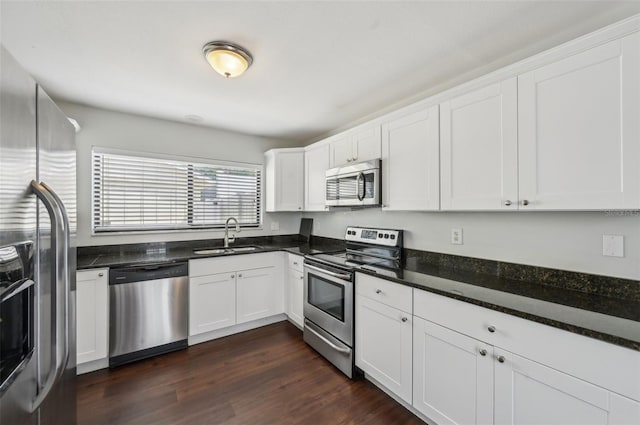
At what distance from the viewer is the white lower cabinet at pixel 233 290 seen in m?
2.74

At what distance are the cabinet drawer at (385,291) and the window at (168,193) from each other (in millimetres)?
2116

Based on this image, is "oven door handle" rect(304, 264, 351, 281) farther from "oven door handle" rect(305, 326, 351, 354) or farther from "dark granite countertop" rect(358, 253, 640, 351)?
"oven door handle" rect(305, 326, 351, 354)

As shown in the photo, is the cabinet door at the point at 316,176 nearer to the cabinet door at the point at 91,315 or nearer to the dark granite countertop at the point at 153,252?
the dark granite countertop at the point at 153,252

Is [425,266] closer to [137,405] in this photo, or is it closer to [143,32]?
[137,405]

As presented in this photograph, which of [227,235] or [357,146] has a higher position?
[357,146]

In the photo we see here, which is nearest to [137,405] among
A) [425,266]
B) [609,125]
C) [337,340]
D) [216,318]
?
[216,318]

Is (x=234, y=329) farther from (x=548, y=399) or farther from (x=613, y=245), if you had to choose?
(x=613, y=245)

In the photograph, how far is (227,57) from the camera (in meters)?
1.72

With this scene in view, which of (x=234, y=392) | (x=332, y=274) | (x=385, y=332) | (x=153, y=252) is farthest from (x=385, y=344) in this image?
(x=153, y=252)

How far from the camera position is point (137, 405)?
6.27 feet

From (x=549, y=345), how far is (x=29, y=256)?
6.58ft

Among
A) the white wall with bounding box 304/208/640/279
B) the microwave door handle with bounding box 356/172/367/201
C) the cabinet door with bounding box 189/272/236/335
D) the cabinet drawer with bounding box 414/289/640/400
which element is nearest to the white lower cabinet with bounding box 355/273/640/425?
the cabinet drawer with bounding box 414/289/640/400

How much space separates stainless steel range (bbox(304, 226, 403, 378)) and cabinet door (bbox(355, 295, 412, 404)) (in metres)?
0.10

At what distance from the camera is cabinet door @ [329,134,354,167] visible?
9.09 ft
